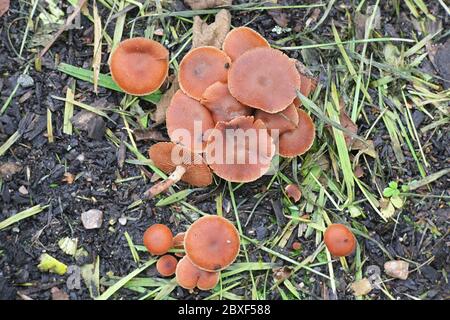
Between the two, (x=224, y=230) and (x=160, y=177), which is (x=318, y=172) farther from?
(x=160, y=177)

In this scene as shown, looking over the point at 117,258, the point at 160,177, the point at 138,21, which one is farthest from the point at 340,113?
the point at 117,258

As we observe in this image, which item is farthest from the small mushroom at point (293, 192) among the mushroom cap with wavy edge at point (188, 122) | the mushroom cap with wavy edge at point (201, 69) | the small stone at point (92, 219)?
the small stone at point (92, 219)

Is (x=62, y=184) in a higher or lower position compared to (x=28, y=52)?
lower

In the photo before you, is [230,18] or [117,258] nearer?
[117,258]

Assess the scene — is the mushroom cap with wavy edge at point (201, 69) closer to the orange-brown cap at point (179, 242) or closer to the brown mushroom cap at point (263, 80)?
the brown mushroom cap at point (263, 80)

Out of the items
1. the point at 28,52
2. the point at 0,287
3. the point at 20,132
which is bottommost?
the point at 0,287

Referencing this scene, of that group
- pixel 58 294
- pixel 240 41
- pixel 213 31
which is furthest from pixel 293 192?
pixel 58 294
